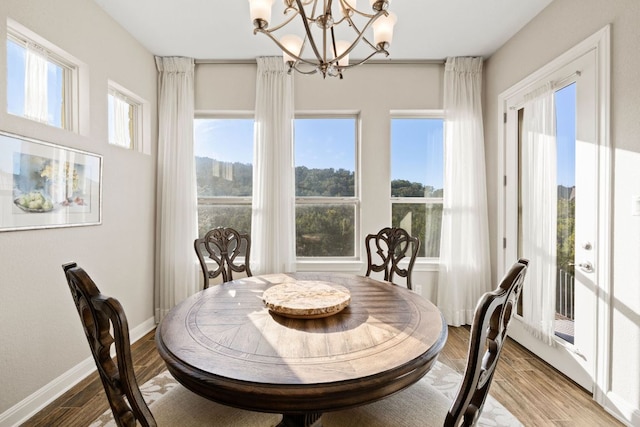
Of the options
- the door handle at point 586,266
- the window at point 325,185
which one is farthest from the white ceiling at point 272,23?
the door handle at point 586,266

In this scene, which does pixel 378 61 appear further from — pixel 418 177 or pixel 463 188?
pixel 463 188

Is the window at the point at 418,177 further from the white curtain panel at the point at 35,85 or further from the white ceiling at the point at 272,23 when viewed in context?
the white curtain panel at the point at 35,85

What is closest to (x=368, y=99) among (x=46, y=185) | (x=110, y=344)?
(x=46, y=185)

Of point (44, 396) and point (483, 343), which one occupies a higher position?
point (483, 343)

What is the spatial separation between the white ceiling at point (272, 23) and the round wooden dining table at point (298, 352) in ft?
7.87

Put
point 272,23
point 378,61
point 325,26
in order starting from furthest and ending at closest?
point 378,61
point 272,23
point 325,26

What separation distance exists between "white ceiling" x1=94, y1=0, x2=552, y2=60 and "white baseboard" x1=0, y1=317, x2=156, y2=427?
9.54 ft

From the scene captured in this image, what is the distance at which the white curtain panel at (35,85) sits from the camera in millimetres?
2135

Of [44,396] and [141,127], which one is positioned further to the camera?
[141,127]

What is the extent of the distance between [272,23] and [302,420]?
9.83 ft

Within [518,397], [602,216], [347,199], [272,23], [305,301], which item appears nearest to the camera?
[305,301]

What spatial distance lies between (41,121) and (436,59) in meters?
3.61

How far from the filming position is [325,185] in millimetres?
3619

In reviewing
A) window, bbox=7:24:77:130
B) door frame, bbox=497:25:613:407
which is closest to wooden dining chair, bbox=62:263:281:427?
window, bbox=7:24:77:130
